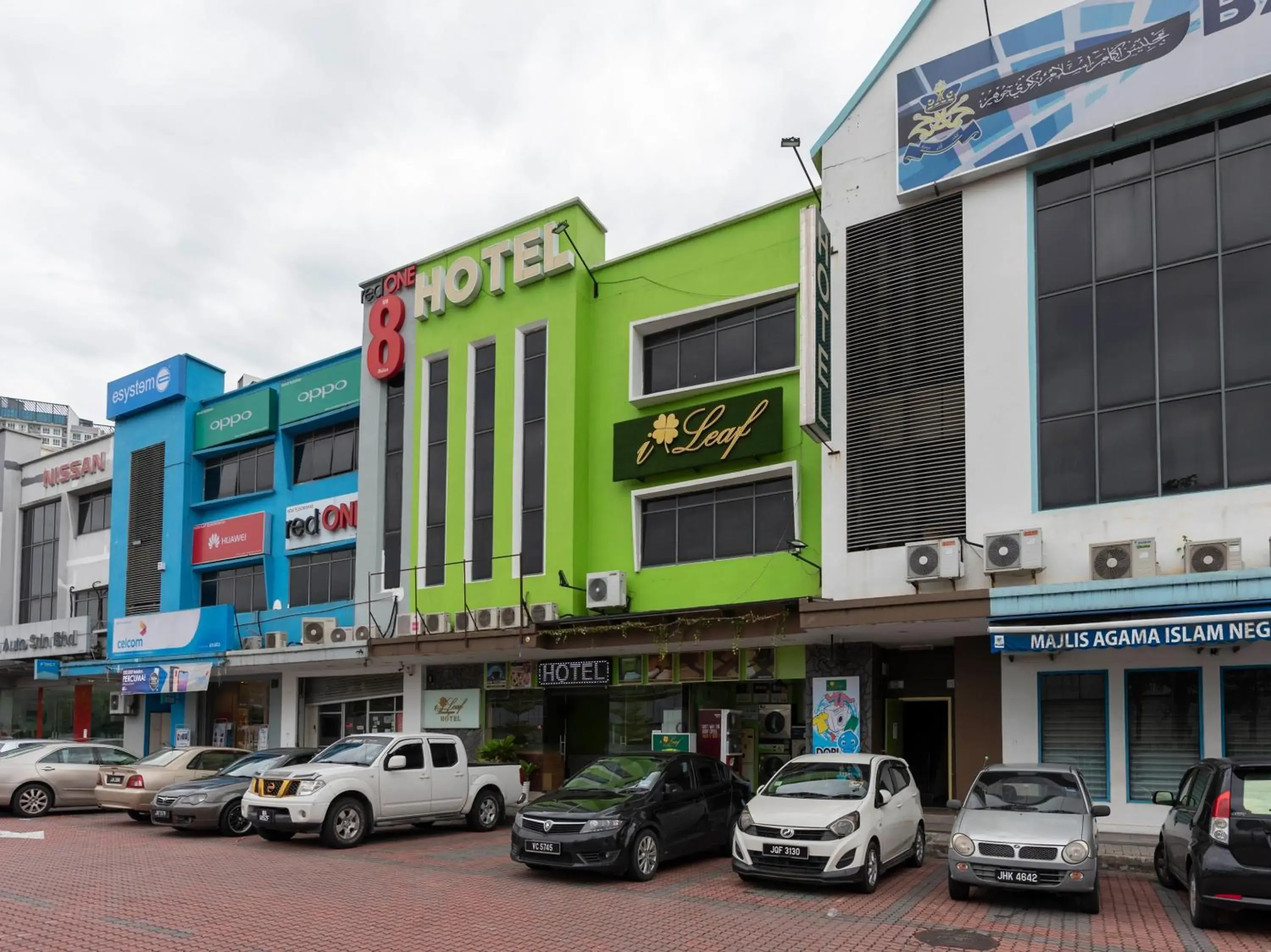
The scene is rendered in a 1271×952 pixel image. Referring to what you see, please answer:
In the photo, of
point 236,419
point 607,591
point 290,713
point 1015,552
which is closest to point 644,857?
point 1015,552

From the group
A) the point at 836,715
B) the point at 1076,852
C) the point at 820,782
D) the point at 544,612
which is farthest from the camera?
the point at 544,612

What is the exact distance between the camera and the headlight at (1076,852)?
11344 millimetres

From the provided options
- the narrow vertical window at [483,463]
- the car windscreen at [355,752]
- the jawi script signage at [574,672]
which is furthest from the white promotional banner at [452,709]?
the car windscreen at [355,752]

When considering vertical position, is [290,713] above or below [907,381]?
below

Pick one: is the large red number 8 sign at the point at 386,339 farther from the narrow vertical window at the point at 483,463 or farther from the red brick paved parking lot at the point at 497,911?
→ the red brick paved parking lot at the point at 497,911

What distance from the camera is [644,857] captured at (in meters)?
13.4

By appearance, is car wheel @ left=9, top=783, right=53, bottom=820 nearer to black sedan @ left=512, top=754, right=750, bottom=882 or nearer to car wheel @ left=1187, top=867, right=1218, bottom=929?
black sedan @ left=512, top=754, right=750, bottom=882

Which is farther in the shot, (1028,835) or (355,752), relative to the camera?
(355,752)

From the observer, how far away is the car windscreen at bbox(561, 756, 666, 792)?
46.9ft

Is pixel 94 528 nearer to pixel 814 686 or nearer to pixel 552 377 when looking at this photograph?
pixel 552 377

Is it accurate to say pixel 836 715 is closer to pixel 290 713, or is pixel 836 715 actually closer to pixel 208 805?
pixel 208 805

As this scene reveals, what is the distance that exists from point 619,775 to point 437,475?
12.3m

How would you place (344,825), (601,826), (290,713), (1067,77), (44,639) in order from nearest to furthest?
(601,826), (344,825), (1067,77), (290,713), (44,639)

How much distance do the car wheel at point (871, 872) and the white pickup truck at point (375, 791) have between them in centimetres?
758
